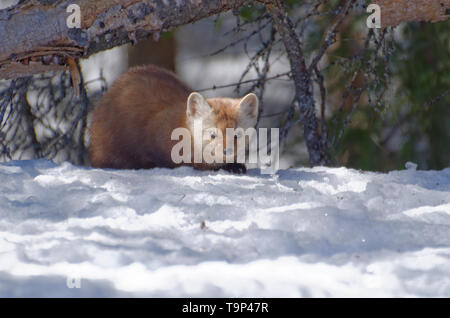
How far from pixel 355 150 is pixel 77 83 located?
14.3ft

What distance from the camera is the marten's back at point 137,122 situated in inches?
193

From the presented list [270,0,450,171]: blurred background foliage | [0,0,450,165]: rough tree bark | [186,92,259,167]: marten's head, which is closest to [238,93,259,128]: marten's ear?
[186,92,259,167]: marten's head

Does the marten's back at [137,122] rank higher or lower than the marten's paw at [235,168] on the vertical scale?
higher

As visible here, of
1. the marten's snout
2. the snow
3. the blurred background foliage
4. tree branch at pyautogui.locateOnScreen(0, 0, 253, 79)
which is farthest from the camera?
the blurred background foliage

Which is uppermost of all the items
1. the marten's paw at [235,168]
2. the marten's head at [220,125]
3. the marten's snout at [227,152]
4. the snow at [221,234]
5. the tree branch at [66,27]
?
the tree branch at [66,27]

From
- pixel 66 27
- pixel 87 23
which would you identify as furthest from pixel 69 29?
pixel 87 23

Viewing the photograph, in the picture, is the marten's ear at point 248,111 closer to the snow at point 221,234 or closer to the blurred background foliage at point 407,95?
the snow at point 221,234

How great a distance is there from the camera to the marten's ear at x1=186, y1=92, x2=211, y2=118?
464 centimetres

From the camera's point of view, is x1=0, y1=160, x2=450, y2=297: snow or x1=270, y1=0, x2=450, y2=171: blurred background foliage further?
x1=270, y1=0, x2=450, y2=171: blurred background foliage

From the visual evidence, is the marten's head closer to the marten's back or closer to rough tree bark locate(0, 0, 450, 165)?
the marten's back

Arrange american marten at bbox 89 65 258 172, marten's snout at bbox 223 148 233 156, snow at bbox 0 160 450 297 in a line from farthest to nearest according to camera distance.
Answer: american marten at bbox 89 65 258 172 → marten's snout at bbox 223 148 233 156 → snow at bbox 0 160 450 297

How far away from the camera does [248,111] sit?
4820mm

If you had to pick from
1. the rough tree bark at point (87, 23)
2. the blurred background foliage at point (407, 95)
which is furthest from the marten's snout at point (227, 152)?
the blurred background foliage at point (407, 95)
